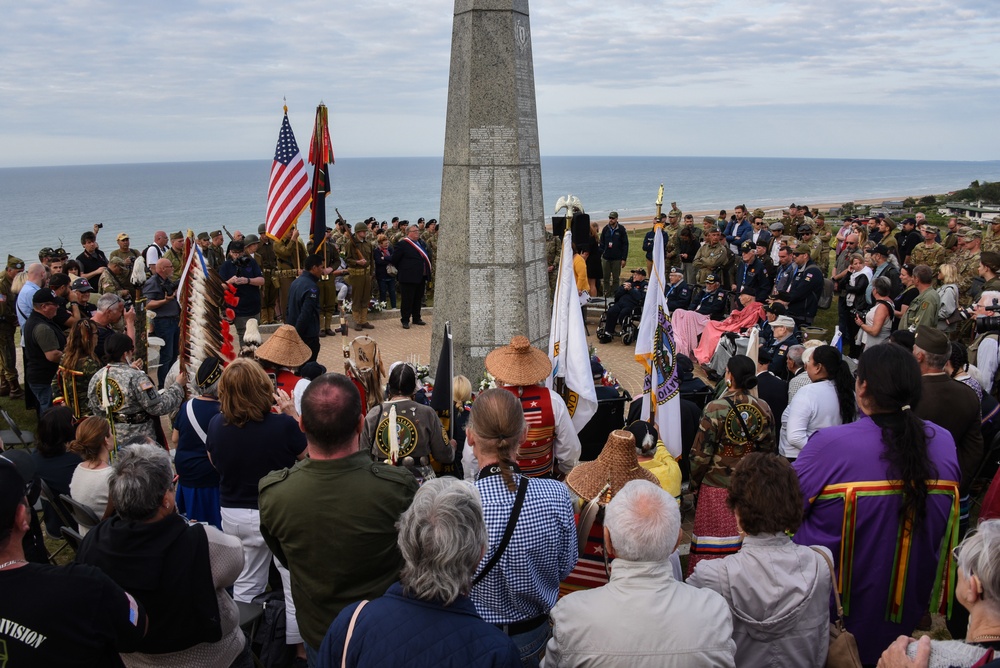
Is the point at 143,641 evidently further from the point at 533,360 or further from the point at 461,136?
the point at 461,136

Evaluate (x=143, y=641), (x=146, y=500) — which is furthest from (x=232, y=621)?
(x=146, y=500)

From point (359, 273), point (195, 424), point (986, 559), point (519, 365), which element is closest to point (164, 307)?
point (359, 273)

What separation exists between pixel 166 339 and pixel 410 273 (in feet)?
14.7

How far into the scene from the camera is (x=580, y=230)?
10328 mm

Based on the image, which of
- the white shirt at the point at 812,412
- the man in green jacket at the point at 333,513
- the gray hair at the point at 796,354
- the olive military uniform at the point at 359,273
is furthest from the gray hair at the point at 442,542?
the olive military uniform at the point at 359,273

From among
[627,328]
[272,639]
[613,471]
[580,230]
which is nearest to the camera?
[613,471]

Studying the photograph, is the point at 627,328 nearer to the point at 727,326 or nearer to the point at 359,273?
the point at 727,326

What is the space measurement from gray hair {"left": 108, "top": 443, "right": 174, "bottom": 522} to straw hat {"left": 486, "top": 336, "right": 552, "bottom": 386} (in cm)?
261

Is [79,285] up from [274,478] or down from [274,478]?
up

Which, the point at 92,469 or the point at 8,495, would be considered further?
the point at 92,469

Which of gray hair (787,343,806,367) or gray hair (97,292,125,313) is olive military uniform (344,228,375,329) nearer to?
gray hair (97,292,125,313)

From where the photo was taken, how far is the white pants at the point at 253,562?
13.5 feet

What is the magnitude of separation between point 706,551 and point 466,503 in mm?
2316

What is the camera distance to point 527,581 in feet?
9.99
